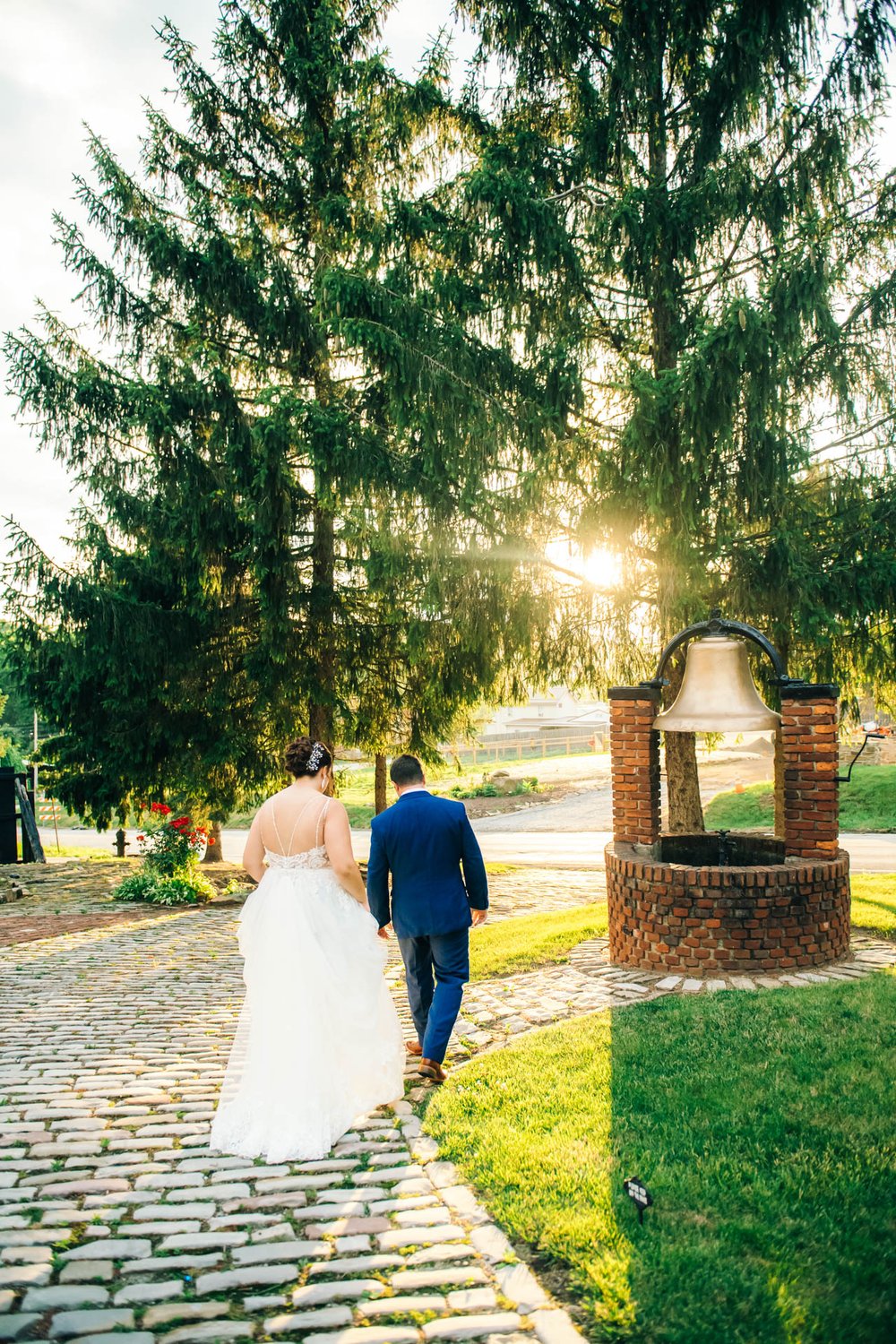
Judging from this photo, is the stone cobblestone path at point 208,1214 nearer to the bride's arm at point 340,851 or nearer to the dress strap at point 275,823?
the bride's arm at point 340,851

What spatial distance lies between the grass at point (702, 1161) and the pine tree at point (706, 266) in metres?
5.03

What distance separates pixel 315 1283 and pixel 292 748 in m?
2.64

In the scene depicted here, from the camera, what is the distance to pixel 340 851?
4.78 metres

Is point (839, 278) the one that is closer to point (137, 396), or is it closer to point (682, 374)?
point (682, 374)

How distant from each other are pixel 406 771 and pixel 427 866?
584 millimetres

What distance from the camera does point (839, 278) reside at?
28.5 ft

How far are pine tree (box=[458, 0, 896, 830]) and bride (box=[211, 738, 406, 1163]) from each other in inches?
218

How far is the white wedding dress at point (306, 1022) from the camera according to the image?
427cm

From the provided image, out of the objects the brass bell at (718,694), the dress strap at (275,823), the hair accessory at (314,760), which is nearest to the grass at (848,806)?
the brass bell at (718,694)

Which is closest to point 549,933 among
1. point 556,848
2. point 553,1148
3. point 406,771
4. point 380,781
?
point 406,771

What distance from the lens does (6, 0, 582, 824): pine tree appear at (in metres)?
10.2

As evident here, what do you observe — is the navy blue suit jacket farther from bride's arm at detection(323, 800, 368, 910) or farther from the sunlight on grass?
the sunlight on grass

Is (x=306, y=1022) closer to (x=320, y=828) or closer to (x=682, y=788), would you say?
(x=320, y=828)

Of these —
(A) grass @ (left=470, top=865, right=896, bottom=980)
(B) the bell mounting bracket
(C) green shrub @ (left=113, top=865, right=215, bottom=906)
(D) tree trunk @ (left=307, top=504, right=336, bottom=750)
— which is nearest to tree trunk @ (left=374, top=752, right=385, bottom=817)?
(D) tree trunk @ (left=307, top=504, right=336, bottom=750)
